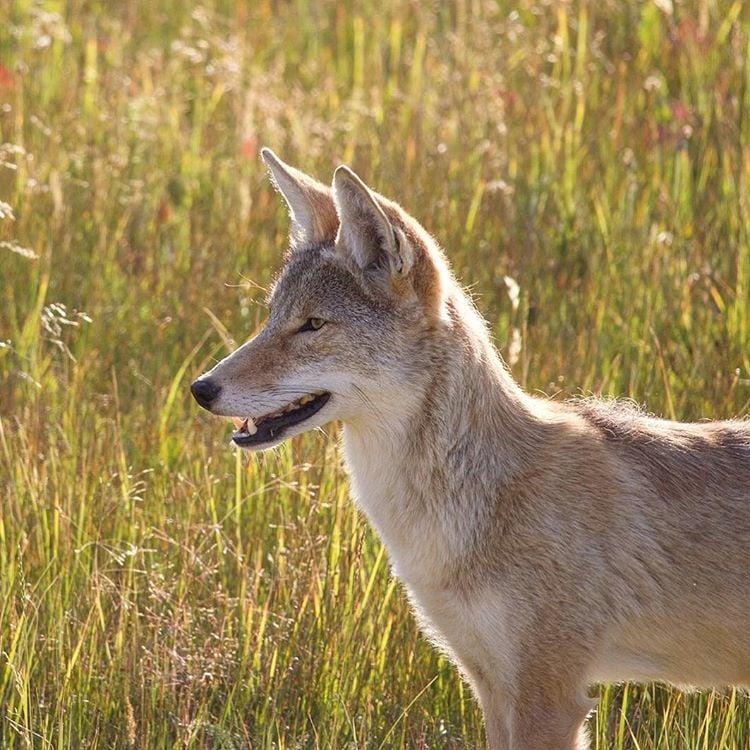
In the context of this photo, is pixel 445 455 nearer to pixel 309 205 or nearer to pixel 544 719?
pixel 544 719

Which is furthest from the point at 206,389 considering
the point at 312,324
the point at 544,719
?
the point at 544,719

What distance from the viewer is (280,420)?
401cm

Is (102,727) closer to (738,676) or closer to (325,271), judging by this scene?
(325,271)

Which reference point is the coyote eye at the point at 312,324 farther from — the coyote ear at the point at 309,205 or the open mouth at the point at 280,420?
the coyote ear at the point at 309,205

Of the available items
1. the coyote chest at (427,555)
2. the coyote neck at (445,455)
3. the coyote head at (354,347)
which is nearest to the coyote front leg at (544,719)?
the coyote chest at (427,555)

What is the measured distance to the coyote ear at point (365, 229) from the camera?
3.85m

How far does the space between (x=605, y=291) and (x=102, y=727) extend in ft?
10.8

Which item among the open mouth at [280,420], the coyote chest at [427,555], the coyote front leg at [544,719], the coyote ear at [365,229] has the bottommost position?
the coyote front leg at [544,719]

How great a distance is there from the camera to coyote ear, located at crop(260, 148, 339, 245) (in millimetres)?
4402

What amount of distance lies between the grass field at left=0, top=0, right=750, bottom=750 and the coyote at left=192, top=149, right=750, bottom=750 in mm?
357

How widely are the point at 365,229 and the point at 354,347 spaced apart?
0.36 metres

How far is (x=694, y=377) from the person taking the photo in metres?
5.61

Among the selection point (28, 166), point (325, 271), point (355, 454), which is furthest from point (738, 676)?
point (28, 166)

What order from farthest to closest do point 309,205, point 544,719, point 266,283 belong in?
1. point 266,283
2. point 309,205
3. point 544,719
